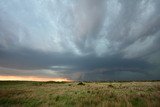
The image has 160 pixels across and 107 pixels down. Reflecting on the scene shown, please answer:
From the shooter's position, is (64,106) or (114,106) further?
(64,106)

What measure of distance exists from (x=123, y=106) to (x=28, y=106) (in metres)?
9.20

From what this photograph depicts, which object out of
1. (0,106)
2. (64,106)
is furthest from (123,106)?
(0,106)

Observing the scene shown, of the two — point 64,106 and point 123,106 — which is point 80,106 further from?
point 123,106

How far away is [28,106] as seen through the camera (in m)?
15.5

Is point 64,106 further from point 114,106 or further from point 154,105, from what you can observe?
point 154,105

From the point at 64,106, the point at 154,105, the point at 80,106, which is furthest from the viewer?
the point at 64,106

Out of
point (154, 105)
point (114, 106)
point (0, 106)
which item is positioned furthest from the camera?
point (0, 106)

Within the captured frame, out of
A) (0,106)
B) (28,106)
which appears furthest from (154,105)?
(0,106)

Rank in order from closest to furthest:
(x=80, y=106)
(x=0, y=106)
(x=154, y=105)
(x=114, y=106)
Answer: (x=154, y=105)
(x=114, y=106)
(x=80, y=106)
(x=0, y=106)

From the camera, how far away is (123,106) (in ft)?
40.5

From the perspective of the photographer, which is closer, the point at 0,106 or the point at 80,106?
the point at 80,106

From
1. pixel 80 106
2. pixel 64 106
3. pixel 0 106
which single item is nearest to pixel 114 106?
pixel 80 106

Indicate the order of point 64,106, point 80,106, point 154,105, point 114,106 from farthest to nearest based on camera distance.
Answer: point 64,106, point 80,106, point 114,106, point 154,105

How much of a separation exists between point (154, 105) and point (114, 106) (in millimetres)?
2918
